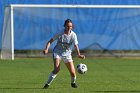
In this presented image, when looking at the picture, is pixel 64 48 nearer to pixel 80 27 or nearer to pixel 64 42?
pixel 64 42

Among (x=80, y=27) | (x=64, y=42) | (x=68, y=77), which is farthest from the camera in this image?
(x=80, y=27)

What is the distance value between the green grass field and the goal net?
73 centimetres

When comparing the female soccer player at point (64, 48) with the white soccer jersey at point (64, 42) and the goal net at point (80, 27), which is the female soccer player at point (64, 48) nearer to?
the white soccer jersey at point (64, 42)

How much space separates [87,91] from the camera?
13336 millimetres

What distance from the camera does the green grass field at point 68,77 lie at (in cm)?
1384

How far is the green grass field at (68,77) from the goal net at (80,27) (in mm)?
731

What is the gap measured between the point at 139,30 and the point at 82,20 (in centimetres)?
302

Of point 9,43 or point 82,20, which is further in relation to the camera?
point 82,20

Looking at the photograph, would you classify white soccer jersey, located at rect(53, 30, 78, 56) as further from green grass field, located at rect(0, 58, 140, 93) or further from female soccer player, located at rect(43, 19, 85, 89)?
green grass field, located at rect(0, 58, 140, 93)

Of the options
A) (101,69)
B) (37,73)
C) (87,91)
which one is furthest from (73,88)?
(101,69)

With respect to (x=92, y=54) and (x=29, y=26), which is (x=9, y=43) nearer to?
(x=29, y=26)

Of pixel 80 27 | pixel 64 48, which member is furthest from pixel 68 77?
pixel 80 27

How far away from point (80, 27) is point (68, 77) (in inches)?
392

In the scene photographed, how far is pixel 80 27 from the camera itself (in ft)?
90.0
